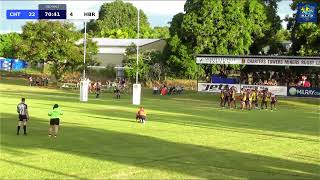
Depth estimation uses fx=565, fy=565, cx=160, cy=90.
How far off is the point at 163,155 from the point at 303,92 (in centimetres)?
4200

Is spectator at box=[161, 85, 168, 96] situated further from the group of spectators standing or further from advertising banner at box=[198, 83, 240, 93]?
the group of spectators standing

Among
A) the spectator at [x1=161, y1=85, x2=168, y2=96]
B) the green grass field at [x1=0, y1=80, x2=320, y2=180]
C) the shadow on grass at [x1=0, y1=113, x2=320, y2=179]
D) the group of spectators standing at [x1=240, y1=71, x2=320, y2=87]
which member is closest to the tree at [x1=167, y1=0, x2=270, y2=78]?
the group of spectators standing at [x1=240, y1=71, x2=320, y2=87]

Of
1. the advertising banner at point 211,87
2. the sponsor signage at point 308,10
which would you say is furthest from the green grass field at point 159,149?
the advertising banner at point 211,87

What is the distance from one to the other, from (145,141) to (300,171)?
7643 mm

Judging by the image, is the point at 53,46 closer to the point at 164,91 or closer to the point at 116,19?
the point at 164,91

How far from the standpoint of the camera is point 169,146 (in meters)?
21.7

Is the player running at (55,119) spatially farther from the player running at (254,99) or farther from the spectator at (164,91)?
the spectator at (164,91)

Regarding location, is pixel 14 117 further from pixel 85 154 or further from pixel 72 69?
pixel 72 69

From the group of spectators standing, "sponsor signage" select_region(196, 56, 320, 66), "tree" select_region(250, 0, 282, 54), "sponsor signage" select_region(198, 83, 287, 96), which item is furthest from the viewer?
"tree" select_region(250, 0, 282, 54)

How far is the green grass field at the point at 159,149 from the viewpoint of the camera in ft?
53.1

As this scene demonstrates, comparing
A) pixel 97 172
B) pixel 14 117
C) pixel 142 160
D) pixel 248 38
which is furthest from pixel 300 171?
pixel 248 38

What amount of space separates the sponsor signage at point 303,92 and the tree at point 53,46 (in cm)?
2943

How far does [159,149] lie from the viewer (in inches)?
816

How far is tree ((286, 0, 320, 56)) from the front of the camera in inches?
2419
